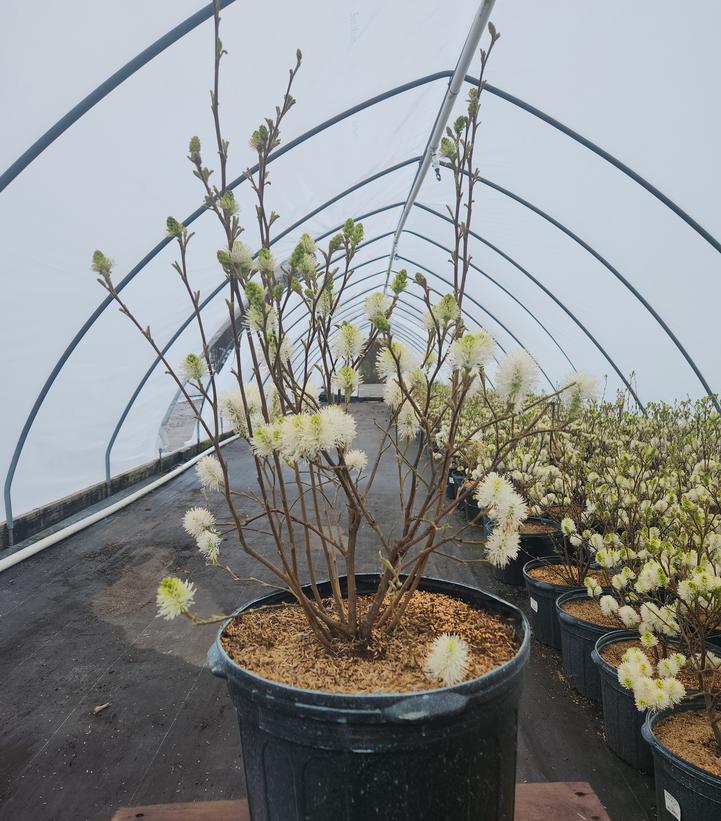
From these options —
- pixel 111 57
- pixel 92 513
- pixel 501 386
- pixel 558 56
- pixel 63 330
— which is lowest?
pixel 92 513

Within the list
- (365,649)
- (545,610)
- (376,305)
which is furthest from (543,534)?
(376,305)

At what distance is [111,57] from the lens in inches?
120

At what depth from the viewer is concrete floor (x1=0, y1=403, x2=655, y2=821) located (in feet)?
7.23

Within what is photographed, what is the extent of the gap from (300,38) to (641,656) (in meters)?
3.75

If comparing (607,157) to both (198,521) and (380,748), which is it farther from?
(380,748)

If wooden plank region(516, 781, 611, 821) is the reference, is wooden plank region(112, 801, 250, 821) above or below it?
above

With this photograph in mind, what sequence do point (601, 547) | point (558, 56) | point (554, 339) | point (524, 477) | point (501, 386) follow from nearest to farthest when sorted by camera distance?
1. point (501, 386)
2. point (601, 547)
3. point (524, 477)
4. point (558, 56)
5. point (554, 339)

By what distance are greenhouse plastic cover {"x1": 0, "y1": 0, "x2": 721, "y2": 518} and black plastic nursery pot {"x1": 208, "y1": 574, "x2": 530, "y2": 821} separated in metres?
2.84

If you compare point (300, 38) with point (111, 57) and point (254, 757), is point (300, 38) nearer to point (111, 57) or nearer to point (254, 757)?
point (111, 57)

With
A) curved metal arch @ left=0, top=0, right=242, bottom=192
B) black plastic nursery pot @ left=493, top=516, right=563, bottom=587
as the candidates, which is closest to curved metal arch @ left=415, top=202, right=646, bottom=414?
black plastic nursery pot @ left=493, top=516, right=563, bottom=587

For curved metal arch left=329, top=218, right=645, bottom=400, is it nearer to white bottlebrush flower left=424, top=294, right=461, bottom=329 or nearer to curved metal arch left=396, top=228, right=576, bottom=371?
curved metal arch left=396, top=228, right=576, bottom=371

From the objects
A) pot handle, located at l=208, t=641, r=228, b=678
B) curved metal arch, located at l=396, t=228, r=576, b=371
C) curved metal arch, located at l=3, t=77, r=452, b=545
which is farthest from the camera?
curved metal arch, located at l=396, t=228, r=576, b=371

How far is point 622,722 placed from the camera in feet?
7.48

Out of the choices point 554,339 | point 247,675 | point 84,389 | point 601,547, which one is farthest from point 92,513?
point 554,339
